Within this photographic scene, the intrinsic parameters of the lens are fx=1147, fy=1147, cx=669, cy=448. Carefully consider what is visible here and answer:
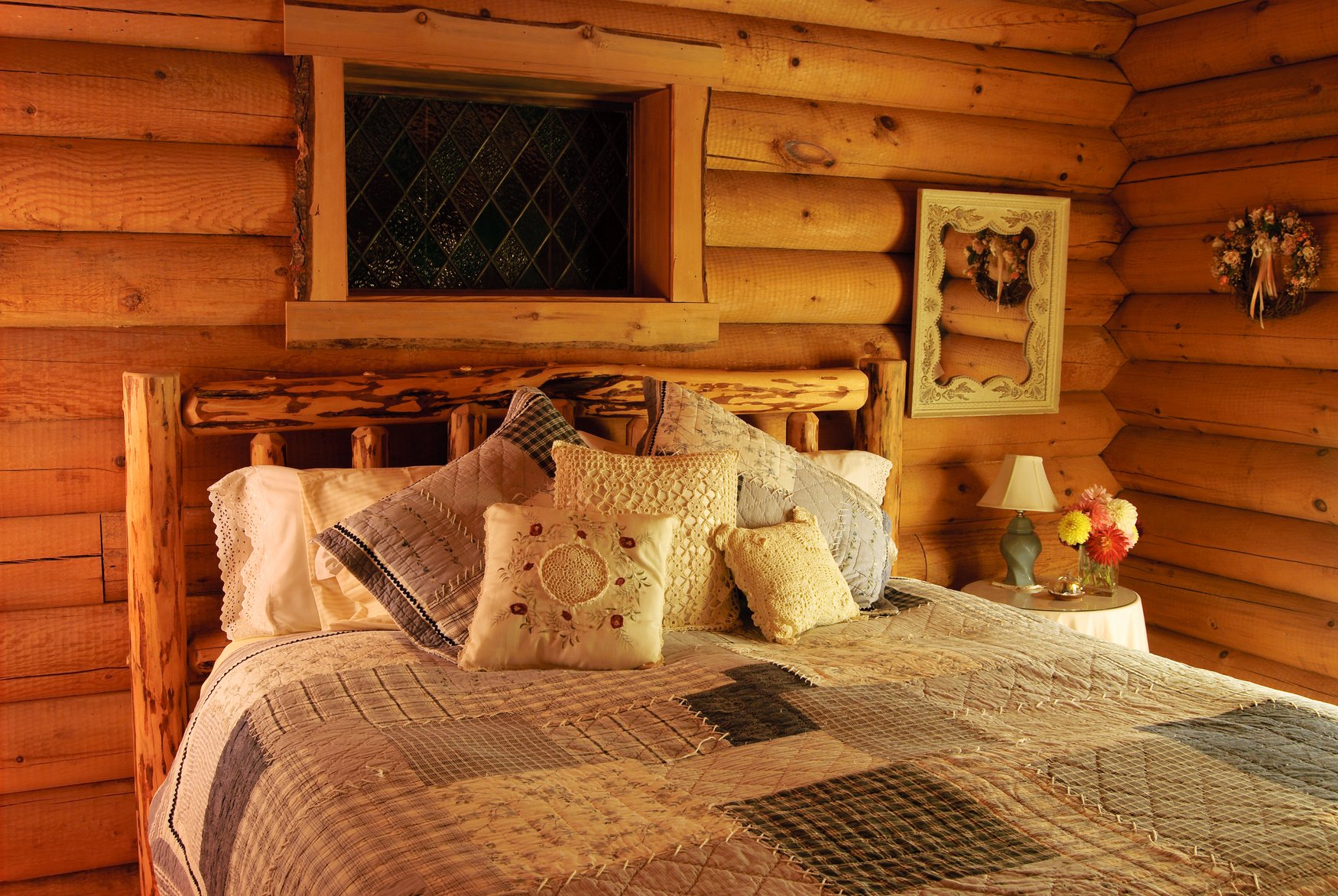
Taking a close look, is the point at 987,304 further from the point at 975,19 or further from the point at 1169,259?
the point at 975,19

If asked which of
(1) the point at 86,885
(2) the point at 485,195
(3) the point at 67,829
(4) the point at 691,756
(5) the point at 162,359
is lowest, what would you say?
(1) the point at 86,885

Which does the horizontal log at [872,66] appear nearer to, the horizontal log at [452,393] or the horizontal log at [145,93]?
the horizontal log at [145,93]

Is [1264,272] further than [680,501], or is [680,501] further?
[1264,272]

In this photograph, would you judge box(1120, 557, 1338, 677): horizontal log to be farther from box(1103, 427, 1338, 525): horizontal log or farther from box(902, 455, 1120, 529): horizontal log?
box(902, 455, 1120, 529): horizontal log

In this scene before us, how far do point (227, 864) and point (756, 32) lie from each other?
265cm

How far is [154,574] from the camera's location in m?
2.74

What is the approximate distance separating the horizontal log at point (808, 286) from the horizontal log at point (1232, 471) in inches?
44.8

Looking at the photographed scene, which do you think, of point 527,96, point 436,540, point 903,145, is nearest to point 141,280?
point 436,540

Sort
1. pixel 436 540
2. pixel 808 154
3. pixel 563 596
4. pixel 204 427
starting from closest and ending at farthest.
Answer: pixel 563 596 < pixel 436 540 < pixel 204 427 < pixel 808 154

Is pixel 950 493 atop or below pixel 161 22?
below

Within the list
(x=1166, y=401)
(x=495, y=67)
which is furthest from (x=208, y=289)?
(x=1166, y=401)

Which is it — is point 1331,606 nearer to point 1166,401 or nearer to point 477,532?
point 1166,401

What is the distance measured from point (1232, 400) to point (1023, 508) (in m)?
0.89

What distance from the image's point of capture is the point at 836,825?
1655 mm
